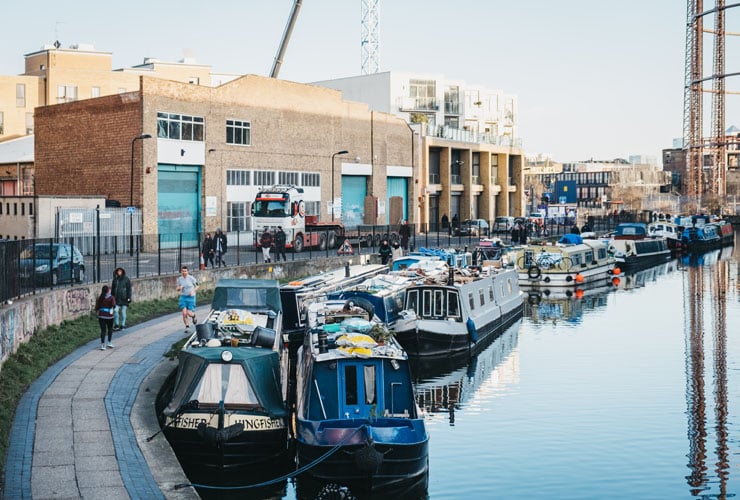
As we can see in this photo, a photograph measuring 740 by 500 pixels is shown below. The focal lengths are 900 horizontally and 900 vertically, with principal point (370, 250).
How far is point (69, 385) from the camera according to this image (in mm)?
21141

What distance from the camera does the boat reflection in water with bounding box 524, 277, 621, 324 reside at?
152 feet

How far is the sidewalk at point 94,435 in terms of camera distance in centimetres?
1442

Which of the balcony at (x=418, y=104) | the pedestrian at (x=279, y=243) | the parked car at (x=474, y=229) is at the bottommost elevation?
the pedestrian at (x=279, y=243)

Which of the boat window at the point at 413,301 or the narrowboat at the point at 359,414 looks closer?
the narrowboat at the point at 359,414

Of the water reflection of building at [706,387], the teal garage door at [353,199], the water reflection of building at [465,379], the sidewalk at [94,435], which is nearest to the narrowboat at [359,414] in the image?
the sidewalk at [94,435]

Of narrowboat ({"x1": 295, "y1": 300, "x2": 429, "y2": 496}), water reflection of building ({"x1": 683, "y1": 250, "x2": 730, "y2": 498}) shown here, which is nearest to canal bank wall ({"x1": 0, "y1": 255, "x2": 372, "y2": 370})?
narrowboat ({"x1": 295, "y1": 300, "x2": 429, "y2": 496})

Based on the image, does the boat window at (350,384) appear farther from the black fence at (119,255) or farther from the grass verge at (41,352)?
the black fence at (119,255)

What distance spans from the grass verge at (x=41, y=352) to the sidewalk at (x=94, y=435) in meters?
0.20

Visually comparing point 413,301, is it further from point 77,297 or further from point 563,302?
point 563,302

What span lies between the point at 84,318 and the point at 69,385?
32.5ft

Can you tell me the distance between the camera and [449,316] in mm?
34750

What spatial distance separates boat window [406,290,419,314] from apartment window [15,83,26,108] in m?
76.4

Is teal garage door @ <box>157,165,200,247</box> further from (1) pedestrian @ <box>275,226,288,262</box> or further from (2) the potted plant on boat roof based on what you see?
(2) the potted plant on boat roof

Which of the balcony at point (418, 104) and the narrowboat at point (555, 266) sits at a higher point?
the balcony at point (418, 104)
